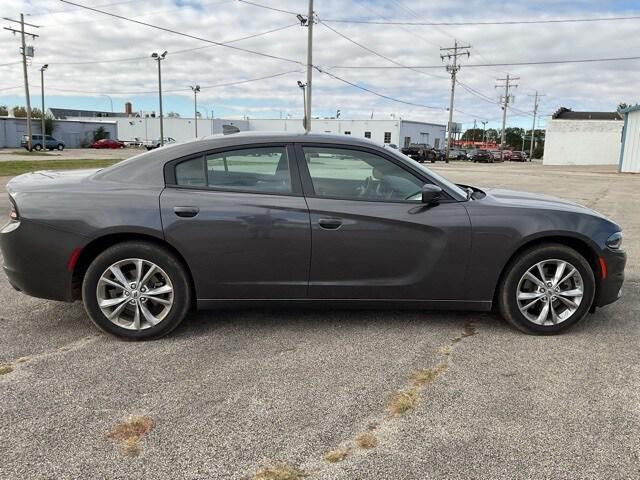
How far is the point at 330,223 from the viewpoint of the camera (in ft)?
12.9

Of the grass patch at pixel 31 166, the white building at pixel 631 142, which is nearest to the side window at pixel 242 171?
the grass patch at pixel 31 166

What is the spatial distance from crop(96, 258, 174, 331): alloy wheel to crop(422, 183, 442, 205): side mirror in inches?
78.4

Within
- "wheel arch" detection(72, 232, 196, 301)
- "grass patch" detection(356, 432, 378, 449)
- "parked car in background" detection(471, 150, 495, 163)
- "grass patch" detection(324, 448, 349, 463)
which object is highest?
"parked car in background" detection(471, 150, 495, 163)

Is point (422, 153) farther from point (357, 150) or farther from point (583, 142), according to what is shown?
point (357, 150)

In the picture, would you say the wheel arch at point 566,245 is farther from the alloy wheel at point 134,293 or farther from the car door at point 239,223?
the alloy wheel at point 134,293

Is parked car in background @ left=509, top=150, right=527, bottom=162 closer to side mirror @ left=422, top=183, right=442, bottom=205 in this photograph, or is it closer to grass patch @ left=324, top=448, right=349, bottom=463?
side mirror @ left=422, top=183, right=442, bottom=205

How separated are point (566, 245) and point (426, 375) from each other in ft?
5.57

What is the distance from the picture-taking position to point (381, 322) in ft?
14.6

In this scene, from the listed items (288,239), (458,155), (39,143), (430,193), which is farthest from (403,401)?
(458,155)

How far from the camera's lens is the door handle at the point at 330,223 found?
12.9 ft

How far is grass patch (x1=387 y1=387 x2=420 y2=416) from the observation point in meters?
3.04

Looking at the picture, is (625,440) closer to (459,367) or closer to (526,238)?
(459,367)

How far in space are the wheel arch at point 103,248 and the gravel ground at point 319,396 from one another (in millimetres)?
468

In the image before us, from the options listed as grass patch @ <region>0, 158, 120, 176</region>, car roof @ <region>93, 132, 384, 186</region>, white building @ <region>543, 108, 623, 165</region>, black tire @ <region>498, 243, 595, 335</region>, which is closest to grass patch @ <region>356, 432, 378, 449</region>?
black tire @ <region>498, 243, 595, 335</region>
